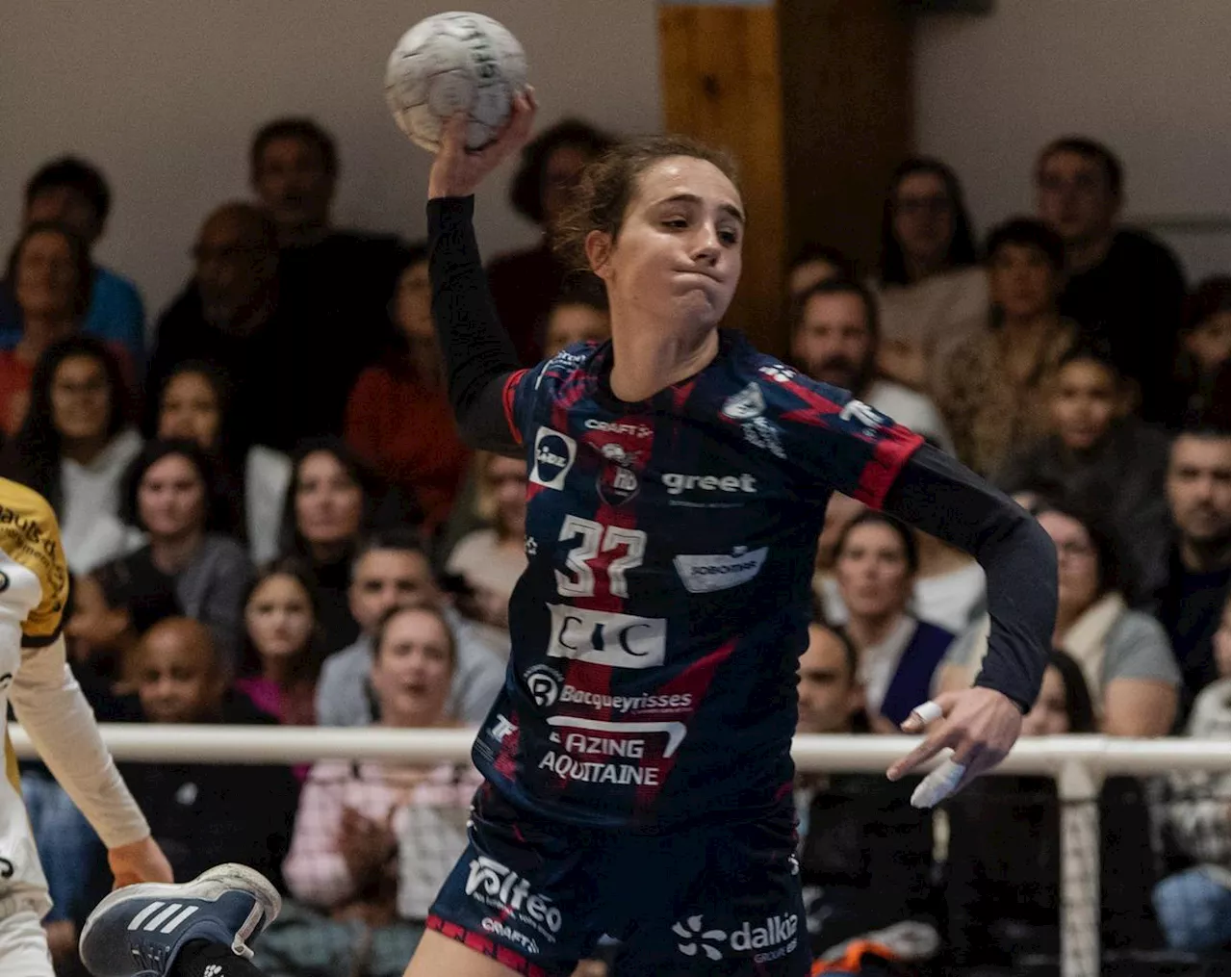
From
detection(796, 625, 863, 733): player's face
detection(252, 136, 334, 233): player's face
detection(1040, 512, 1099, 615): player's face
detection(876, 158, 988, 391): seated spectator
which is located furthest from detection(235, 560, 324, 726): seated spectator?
detection(1040, 512, 1099, 615): player's face

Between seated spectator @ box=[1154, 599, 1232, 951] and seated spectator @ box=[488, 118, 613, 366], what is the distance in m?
2.66

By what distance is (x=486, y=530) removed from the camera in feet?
20.4

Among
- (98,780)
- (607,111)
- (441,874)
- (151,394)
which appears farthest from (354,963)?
(607,111)

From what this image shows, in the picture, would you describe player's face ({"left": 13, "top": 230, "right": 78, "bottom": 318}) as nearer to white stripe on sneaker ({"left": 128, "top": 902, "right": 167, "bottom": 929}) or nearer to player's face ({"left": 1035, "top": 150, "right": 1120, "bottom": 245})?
player's face ({"left": 1035, "top": 150, "right": 1120, "bottom": 245})

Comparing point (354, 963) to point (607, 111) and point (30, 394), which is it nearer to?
point (30, 394)

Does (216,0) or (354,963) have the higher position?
(216,0)

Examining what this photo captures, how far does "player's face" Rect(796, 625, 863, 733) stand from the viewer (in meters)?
5.07

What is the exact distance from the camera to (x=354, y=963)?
4.84m

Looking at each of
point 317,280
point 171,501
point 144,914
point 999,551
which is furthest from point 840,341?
point 144,914

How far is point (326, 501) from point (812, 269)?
156 cm

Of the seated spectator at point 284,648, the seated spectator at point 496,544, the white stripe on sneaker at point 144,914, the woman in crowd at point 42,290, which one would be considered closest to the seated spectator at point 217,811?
the seated spectator at point 284,648

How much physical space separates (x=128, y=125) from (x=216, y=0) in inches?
21.3

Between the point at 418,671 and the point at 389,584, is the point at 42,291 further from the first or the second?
the point at 418,671

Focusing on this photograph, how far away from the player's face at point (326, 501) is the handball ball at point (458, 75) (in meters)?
2.82
